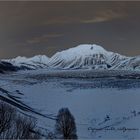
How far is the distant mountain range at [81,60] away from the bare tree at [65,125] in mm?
1284

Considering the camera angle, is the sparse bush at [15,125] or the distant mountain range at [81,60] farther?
the distant mountain range at [81,60]

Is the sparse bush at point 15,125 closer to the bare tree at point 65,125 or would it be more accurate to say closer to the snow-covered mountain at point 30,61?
the bare tree at point 65,125

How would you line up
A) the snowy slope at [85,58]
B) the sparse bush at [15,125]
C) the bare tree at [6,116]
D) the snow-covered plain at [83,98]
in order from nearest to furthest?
1. the sparse bush at [15,125]
2. the bare tree at [6,116]
3. the snowy slope at [85,58]
4. the snow-covered plain at [83,98]

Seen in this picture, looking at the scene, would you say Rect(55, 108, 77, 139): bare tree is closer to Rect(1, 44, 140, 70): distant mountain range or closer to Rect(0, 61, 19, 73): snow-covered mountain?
Rect(1, 44, 140, 70): distant mountain range

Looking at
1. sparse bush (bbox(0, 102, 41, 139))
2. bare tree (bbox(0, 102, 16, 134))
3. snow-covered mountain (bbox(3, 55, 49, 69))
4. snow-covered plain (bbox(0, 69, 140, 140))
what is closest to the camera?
sparse bush (bbox(0, 102, 41, 139))

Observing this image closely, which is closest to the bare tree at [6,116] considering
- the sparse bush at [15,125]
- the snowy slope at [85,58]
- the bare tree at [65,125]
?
the sparse bush at [15,125]

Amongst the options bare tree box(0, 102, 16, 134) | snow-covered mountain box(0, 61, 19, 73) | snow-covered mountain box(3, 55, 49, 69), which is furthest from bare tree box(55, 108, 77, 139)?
snow-covered mountain box(0, 61, 19, 73)

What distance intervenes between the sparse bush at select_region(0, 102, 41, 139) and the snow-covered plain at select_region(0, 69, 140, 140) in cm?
25

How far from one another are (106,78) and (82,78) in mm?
670

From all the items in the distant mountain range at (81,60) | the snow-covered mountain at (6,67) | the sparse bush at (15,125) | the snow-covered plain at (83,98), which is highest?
the distant mountain range at (81,60)

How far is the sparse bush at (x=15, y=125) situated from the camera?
1564cm

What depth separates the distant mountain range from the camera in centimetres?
1669

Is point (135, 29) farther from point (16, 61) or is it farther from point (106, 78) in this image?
point (16, 61)

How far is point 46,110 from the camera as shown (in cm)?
1688
